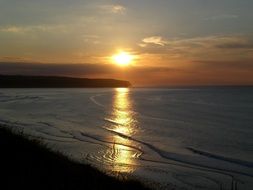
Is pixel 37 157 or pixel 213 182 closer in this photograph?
pixel 37 157

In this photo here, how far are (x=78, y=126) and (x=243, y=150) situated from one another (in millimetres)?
16956

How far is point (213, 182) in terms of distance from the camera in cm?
1617

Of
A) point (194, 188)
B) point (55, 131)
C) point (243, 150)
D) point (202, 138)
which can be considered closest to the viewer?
point (194, 188)

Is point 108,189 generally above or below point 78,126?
above

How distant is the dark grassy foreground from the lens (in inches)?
378

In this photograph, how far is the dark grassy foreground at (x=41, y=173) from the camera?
9609 mm

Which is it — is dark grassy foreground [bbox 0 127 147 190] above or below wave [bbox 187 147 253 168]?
above

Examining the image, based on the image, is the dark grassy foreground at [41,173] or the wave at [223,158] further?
the wave at [223,158]

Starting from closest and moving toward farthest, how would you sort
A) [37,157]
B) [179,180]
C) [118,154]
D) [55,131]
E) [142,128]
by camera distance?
[37,157] < [179,180] < [118,154] < [55,131] < [142,128]

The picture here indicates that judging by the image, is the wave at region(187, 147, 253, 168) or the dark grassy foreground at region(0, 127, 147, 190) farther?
the wave at region(187, 147, 253, 168)

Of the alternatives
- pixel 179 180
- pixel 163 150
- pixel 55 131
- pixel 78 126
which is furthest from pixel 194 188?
pixel 78 126

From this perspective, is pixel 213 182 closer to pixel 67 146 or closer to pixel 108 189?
pixel 108 189

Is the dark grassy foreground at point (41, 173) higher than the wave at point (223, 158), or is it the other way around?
the dark grassy foreground at point (41, 173)

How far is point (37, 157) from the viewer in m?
13.0
